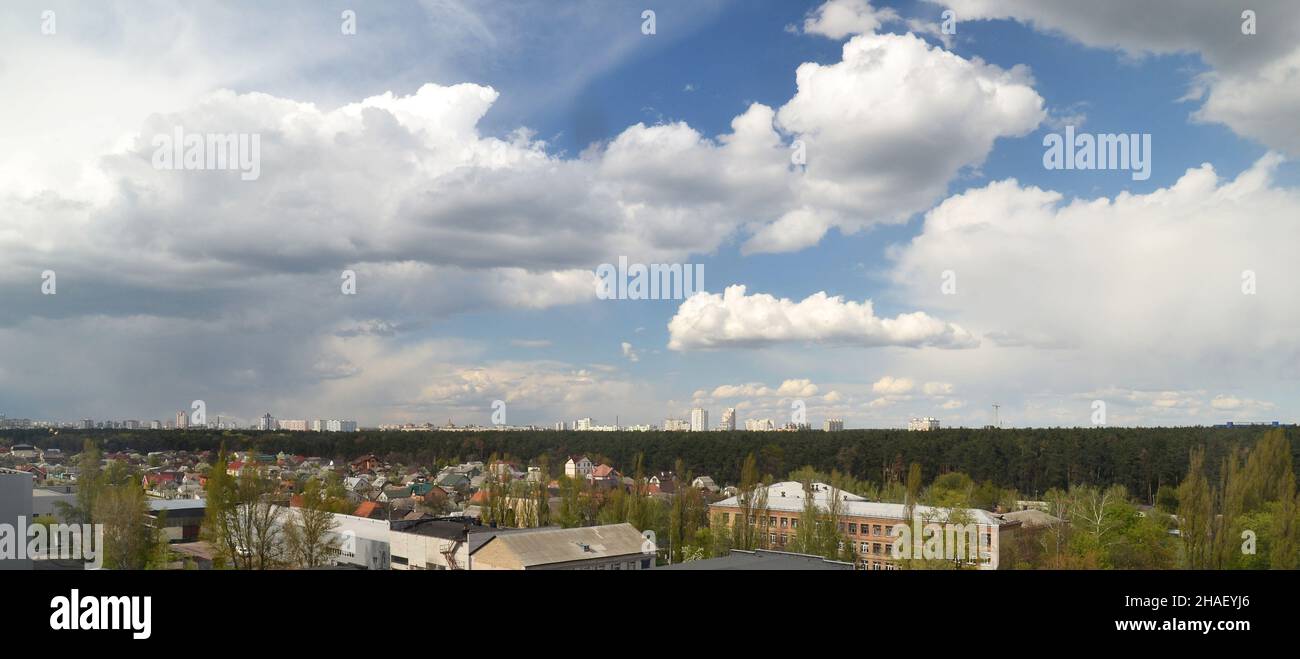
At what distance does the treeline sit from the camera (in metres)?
38.2

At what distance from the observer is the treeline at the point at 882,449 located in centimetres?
3822

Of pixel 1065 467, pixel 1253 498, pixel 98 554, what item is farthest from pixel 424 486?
pixel 1253 498

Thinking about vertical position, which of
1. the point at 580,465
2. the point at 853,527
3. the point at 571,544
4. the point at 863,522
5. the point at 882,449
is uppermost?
the point at 882,449

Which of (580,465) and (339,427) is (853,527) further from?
(339,427)

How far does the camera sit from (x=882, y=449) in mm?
44344

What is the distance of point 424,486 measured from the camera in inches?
1897

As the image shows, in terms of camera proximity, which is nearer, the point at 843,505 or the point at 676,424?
the point at 843,505
